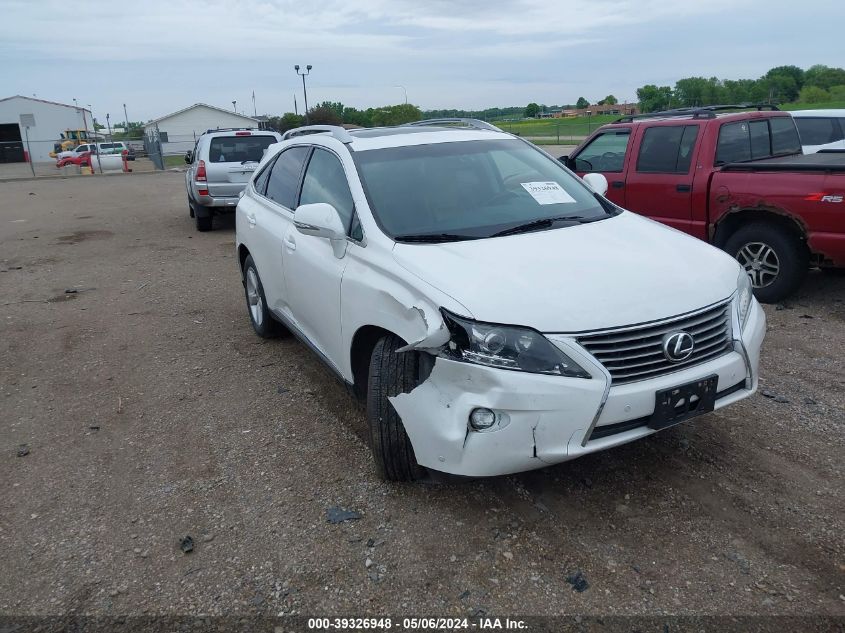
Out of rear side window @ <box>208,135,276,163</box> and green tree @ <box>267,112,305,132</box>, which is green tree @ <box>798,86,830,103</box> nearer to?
green tree @ <box>267,112,305,132</box>

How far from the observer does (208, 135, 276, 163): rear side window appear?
40.4ft

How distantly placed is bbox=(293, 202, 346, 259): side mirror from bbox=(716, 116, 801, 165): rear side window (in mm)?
4682

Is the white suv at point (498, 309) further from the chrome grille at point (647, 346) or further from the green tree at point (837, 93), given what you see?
the green tree at point (837, 93)

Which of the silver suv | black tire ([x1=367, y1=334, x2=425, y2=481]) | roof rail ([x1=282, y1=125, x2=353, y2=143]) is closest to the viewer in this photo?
black tire ([x1=367, y1=334, x2=425, y2=481])

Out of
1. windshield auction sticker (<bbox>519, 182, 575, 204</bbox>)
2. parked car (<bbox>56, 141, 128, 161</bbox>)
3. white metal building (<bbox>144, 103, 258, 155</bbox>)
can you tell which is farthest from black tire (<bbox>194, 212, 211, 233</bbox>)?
white metal building (<bbox>144, 103, 258, 155</bbox>)

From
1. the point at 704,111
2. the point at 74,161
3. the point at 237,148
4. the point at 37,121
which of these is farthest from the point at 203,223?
the point at 37,121

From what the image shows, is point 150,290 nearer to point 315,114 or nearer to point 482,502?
point 482,502

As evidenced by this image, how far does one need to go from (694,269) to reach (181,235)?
10655mm

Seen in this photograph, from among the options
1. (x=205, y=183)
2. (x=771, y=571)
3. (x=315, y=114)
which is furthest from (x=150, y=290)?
(x=315, y=114)

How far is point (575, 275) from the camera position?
3.11 meters

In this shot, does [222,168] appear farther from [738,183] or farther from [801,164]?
[801,164]

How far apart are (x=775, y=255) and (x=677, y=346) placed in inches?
156

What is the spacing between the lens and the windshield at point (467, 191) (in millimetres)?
3732

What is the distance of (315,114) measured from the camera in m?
50.2
